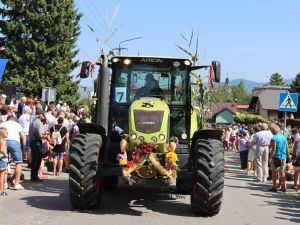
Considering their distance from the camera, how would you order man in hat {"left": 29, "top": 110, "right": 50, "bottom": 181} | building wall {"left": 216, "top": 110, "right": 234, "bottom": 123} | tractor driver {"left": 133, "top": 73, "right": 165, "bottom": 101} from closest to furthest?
tractor driver {"left": 133, "top": 73, "right": 165, "bottom": 101} < man in hat {"left": 29, "top": 110, "right": 50, "bottom": 181} < building wall {"left": 216, "top": 110, "right": 234, "bottom": 123}

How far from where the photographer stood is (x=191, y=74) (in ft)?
34.3

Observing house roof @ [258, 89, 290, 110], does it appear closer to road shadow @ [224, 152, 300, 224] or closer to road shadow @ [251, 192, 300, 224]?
road shadow @ [224, 152, 300, 224]

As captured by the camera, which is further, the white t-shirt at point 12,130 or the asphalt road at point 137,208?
the white t-shirt at point 12,130

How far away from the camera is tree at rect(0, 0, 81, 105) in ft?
119

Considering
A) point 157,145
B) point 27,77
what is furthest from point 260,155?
point 27,77

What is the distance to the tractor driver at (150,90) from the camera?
10.2m

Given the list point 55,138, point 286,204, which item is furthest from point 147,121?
point 55,138

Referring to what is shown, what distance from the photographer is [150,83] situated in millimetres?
10258

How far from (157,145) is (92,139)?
1.11m

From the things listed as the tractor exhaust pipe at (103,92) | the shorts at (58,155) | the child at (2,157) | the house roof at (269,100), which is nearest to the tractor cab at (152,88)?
the tractor exhaust pipe at (103,92)

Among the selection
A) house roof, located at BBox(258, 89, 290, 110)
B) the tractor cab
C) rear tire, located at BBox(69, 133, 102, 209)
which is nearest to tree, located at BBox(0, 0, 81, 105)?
the tractor cab

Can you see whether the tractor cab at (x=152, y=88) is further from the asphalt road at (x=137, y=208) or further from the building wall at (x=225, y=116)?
the building wall at (x=225, y=116)

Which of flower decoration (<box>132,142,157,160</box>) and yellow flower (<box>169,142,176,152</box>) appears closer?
flower decoration (<box>132,142,157,160</box>)

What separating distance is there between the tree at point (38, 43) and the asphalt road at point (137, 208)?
946 inches
